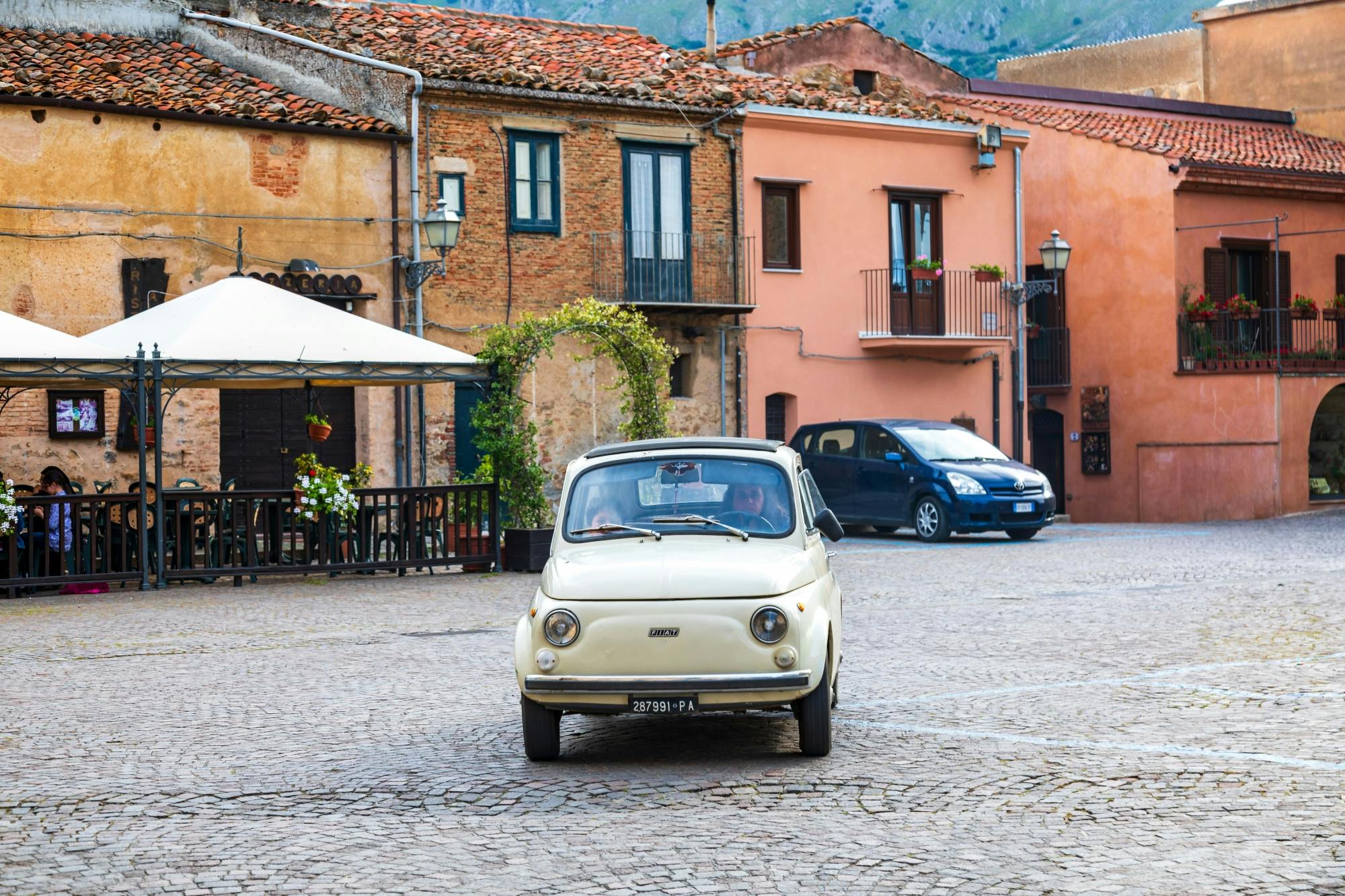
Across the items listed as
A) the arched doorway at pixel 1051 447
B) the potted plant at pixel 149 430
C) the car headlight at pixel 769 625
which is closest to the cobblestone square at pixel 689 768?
the car headlight at pixel 769 625

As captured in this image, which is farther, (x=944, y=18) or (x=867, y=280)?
(x=944, y=18)

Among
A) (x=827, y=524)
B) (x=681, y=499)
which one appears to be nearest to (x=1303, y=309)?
(x=827, y=524)

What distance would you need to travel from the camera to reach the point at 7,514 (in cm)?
1750

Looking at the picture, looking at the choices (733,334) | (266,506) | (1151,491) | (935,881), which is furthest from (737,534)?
(1151,491)

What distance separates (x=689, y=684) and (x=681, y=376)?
21796 millimetres

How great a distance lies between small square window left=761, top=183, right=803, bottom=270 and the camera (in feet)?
100

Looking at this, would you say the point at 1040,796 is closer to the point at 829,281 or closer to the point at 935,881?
the point at 935,881

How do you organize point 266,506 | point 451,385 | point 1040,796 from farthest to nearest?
point 451,385
point 266,506
point 1040,796

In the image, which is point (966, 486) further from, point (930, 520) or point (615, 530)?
point (615, 530)

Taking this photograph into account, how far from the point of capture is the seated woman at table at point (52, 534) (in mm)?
17906

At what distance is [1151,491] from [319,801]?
29.2 m

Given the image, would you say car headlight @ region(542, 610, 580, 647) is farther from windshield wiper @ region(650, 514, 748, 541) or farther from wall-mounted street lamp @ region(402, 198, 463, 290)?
wall-mounted street lamp @ region(402, 198, 463, 290)

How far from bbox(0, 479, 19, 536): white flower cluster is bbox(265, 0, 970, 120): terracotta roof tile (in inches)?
433

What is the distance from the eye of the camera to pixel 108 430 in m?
23.4
